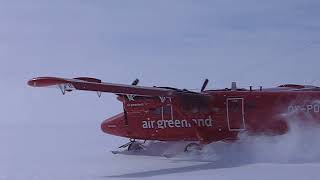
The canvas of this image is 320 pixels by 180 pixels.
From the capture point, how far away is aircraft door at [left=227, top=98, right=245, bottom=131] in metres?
15.8

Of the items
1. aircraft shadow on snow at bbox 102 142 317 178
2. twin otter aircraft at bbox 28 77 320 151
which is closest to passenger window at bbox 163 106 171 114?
twin otter aircraft at bbox 28 77 320 151

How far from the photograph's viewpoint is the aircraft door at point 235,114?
51.8 ft

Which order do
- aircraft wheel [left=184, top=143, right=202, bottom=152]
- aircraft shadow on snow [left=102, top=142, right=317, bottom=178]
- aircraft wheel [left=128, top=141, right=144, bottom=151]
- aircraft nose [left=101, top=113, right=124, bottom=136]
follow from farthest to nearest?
aircraft nose [left=101, top=113, right=124, bottom=136], aircraft wheel [left=128, top=141, right=144, bottom=151], aircraft wheel [left=184, top=143, right=202, bottom=152], aircraft shadow on snow [left=102, top=142, right=317, bottom=178]

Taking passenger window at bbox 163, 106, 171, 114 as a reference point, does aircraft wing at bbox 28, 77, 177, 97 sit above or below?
above

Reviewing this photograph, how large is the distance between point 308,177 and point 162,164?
15.0ft

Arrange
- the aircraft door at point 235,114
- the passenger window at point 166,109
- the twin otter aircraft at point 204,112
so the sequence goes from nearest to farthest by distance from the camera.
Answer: the twin otter aircraft at point 204,112
the aircraft door at point 235,114
the passenger window at point 166,109

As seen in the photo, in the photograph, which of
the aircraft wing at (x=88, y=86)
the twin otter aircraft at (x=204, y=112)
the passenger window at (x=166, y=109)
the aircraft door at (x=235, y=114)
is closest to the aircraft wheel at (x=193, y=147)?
the twin otter aircraft at (x=204, y=112)

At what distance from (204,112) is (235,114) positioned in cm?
96

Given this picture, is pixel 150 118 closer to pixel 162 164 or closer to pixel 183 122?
pixel 183 122

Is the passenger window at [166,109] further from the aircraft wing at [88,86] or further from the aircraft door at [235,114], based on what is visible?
the aircraft door at [235,114]

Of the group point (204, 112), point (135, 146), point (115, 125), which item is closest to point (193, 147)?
point (204, 112)

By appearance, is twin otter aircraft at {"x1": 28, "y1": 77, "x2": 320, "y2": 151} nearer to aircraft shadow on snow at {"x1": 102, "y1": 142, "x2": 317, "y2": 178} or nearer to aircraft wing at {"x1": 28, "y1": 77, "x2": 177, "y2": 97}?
aircraft wing at {"x1": 28, "y1": 77, "x2": 177, "y2": 97}

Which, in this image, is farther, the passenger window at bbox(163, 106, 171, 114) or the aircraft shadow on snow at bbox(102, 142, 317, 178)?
the passenger window at bbox(163, 106, 171, 114)

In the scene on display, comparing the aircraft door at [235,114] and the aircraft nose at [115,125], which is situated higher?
the aircraft door at [235,114]
